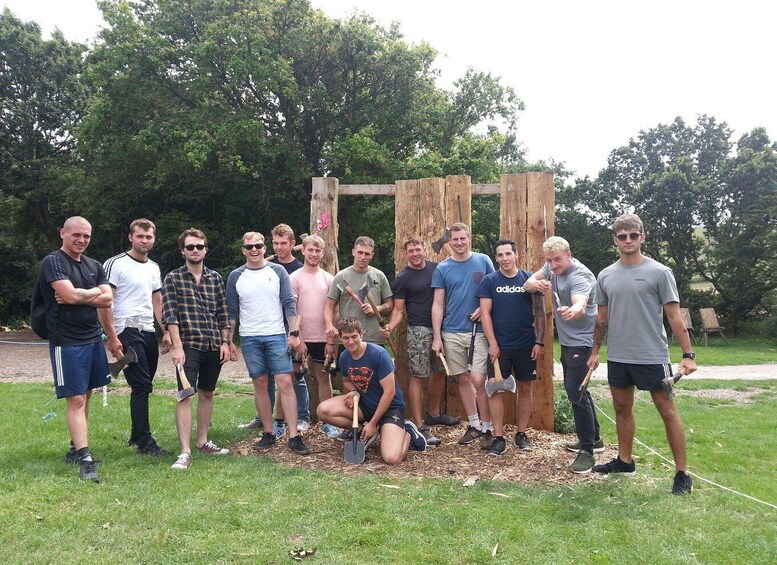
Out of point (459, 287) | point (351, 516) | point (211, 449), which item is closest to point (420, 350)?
point (459, 287)

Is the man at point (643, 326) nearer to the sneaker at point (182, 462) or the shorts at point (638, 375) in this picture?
the shorts at point (638, 375)

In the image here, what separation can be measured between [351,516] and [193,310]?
2.26 meters

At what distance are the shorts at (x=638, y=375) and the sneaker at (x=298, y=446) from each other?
2591 millimetres

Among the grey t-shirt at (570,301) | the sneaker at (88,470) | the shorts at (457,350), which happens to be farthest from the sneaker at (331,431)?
the grey t-shirt at (570,301)

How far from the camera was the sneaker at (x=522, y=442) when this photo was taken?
17.5ft

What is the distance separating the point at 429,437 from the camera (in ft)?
18.2

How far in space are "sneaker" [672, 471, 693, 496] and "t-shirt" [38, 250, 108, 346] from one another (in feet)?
14.6

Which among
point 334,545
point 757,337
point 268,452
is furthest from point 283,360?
point 757,337

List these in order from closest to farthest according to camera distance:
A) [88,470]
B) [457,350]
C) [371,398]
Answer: [88,470]
[371,398]
[457,350]

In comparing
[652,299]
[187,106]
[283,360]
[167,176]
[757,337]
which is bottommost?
[757,337]

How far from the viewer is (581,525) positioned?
143 inches

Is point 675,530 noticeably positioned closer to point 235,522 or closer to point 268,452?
point 235,522

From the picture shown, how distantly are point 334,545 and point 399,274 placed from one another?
3.07m

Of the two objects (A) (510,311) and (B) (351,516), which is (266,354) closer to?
(B) (351,516)
